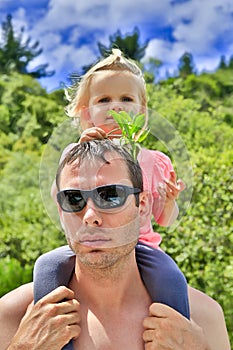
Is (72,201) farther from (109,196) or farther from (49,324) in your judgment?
(49,324)

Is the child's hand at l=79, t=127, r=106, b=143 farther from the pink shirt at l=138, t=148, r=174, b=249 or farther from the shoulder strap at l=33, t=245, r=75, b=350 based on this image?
the shoulder strap at l=33, t=245, r=75, b=350

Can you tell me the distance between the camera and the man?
5.60 ft

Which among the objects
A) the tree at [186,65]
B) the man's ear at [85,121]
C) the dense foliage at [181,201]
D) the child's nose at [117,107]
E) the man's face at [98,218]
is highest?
the tree at [186,65]

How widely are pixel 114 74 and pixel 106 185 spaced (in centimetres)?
40

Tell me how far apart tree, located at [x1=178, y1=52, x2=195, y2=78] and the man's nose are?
18819mm

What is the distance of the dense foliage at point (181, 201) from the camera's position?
533 cm

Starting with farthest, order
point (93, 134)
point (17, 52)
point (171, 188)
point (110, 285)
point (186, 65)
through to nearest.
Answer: point (186, 65) < point (17, 52) < point (171, 188) < point (110, 285) < point (93, 134)

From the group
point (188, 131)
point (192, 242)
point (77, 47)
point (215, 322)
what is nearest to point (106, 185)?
point (215, 322)

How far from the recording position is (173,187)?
2004 mm

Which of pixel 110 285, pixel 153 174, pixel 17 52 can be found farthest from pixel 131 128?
pixel 17 52

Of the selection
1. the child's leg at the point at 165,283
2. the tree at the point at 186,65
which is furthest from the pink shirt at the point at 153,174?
the tree at the point at 186,65

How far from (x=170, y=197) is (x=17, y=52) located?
1859cm

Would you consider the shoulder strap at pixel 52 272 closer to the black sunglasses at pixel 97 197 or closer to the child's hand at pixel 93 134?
the black sunglasses at pixel 97 197

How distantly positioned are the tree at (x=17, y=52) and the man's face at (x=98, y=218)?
16.6m
